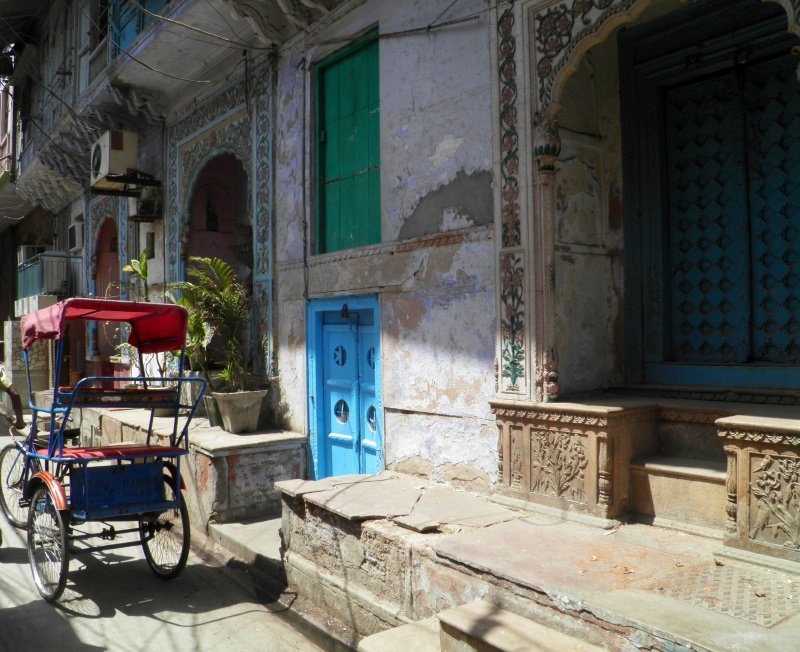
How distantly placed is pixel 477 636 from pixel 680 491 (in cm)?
174

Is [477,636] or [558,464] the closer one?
[477,636]

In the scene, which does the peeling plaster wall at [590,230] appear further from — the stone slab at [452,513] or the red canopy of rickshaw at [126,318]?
the red canopy of rickshaw at [126,318]

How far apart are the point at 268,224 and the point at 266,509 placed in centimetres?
328

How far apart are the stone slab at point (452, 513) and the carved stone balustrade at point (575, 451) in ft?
0.70

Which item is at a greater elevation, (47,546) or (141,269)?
(141,269)

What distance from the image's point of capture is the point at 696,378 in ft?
15.9

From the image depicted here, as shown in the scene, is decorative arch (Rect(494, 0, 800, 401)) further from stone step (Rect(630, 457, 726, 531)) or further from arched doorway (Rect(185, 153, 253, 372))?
arched doorway (Rect(185, 153, 253, 372))

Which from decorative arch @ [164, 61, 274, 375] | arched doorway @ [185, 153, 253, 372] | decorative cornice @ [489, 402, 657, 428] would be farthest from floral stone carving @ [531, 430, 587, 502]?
arched doorway @ [185, 153, 253, 372]

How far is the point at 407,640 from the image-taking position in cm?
346

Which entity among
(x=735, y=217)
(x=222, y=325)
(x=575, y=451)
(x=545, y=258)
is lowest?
(x=575, y=451)

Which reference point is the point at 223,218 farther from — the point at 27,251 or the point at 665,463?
the point at 27,251

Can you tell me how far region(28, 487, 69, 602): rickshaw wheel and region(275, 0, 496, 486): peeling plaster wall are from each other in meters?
2.69

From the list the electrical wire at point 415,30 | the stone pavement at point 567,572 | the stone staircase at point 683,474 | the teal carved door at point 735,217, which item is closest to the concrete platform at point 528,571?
the stone pavement at point 567,572

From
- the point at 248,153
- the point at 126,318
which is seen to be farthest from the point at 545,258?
the point at 248,153
